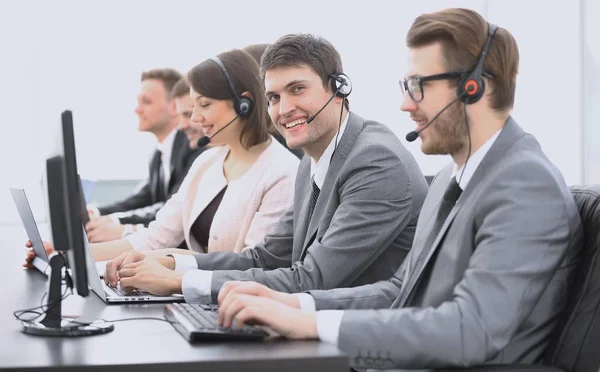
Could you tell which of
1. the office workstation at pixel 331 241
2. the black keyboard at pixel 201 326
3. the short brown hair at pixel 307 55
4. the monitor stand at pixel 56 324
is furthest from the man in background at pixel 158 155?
the monitor stand at pixel 56 324

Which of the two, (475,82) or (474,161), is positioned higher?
(475,82)

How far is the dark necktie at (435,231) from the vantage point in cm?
178

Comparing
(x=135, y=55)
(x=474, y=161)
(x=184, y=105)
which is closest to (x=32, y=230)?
(x=474, y=161)

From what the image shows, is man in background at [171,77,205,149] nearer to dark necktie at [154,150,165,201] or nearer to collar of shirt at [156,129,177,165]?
collar of shirt at [156,129,177,165]

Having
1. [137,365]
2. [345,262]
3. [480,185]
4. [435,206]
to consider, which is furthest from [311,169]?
[137,365]

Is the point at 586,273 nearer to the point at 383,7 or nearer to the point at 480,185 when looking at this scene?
the point at 480,185

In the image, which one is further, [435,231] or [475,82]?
[435,231]

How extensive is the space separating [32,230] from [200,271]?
766 mm

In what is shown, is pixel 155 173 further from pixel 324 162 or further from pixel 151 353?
pixel 151 353

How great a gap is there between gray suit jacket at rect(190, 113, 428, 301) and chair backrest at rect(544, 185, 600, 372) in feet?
1.97

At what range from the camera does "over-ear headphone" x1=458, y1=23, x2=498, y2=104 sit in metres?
1.69

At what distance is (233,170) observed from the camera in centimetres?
310

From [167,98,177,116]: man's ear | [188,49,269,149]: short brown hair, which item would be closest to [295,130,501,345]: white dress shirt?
[188,49,269,149]: short brown hair

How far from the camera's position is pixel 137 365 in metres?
1.34
